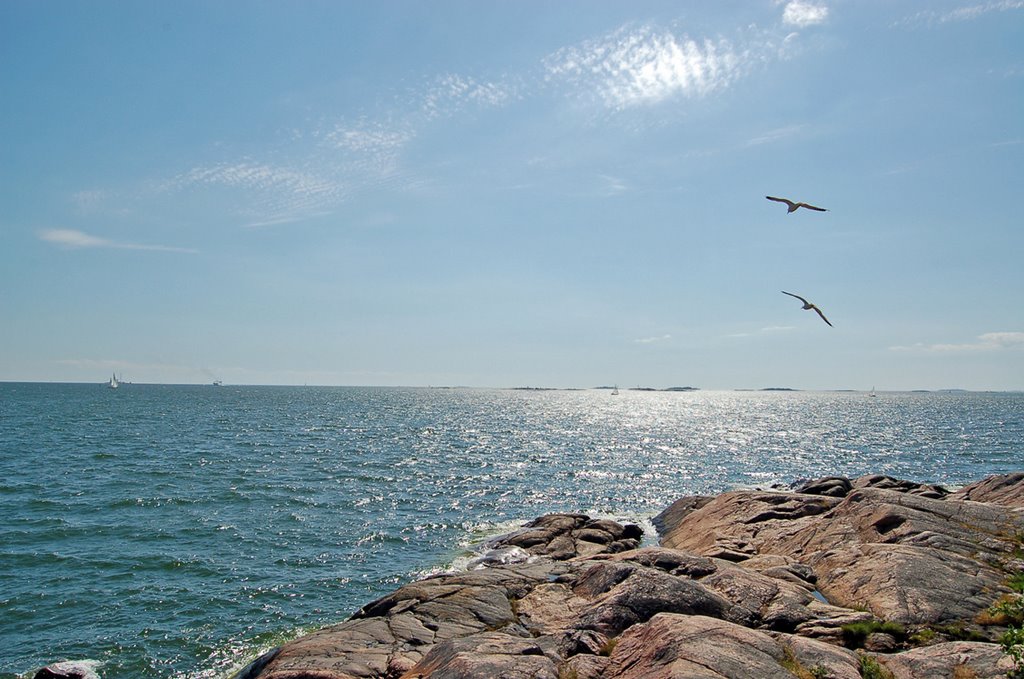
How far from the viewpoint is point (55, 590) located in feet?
84.8

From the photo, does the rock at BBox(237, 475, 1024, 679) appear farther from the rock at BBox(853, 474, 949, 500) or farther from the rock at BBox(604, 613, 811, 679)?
the rock at BBox(853, 474, 949, 500)

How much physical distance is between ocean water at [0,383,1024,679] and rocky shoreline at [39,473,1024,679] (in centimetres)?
830

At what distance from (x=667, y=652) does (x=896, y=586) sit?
7.65 meters

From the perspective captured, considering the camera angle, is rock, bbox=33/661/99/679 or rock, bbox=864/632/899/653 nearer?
rock, bbox=864/632/899/653

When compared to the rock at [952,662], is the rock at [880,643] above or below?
below

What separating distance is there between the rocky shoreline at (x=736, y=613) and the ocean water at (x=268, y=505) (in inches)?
327

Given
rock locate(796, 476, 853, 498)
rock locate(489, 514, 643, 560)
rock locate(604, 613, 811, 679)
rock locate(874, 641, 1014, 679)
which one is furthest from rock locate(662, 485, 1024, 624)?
rock locate(796, 476, 853, 498)

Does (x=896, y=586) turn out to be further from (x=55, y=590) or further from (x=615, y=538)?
(x=55, y=590)

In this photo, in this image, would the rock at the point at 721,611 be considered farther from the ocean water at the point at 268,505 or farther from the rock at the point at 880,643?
the ocean water at the point at 268,505

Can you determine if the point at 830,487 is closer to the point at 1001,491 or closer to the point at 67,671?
the point at 1001,491

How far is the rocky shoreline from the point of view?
11750mm

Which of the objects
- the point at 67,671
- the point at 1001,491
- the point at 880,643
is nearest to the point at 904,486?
the point at 1001,491

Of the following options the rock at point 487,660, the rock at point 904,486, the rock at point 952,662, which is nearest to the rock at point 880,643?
the rock at point 952,662

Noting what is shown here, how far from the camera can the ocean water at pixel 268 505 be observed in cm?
2323
